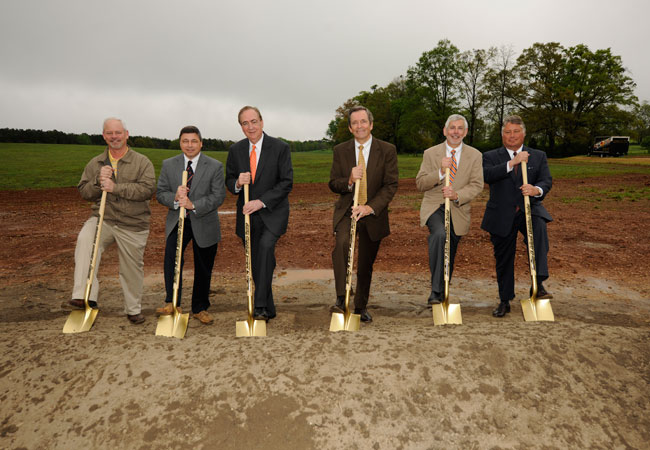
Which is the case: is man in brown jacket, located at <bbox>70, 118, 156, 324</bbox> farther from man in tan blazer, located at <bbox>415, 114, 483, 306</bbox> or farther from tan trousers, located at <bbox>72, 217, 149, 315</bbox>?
man in tan blazer, located at <bbox>415, 114, 483, 306</bbox>

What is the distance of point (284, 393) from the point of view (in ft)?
8.48

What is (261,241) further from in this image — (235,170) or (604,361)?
(604,361)

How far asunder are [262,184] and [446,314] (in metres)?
2.45

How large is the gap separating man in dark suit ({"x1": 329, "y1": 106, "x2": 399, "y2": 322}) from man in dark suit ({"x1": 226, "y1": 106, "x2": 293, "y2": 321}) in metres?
0.62

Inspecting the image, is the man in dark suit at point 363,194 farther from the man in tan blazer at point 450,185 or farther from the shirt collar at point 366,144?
the man in tan blazer at point 450,185

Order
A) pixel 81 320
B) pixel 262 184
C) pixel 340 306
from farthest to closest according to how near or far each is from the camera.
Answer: pixel 262 184, pixel 340 306, pixel 81 320

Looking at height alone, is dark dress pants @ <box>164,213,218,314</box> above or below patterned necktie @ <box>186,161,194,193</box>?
below

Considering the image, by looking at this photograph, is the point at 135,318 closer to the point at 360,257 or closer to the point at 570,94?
the point at 360,257

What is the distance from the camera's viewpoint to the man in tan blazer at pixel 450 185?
4.75 m

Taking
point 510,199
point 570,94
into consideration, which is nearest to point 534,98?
point 570,94

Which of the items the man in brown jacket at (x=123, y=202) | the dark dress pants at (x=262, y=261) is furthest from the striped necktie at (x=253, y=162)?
the man in brown jacket at (x=123, y=202)

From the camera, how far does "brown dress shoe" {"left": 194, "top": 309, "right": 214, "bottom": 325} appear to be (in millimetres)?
4875

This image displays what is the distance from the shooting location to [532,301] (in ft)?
14.7

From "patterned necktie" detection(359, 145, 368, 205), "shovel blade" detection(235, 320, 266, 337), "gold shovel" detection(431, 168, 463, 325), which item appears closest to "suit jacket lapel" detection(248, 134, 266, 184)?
"patterned necktie" detection(359, 145, 368, 205)
